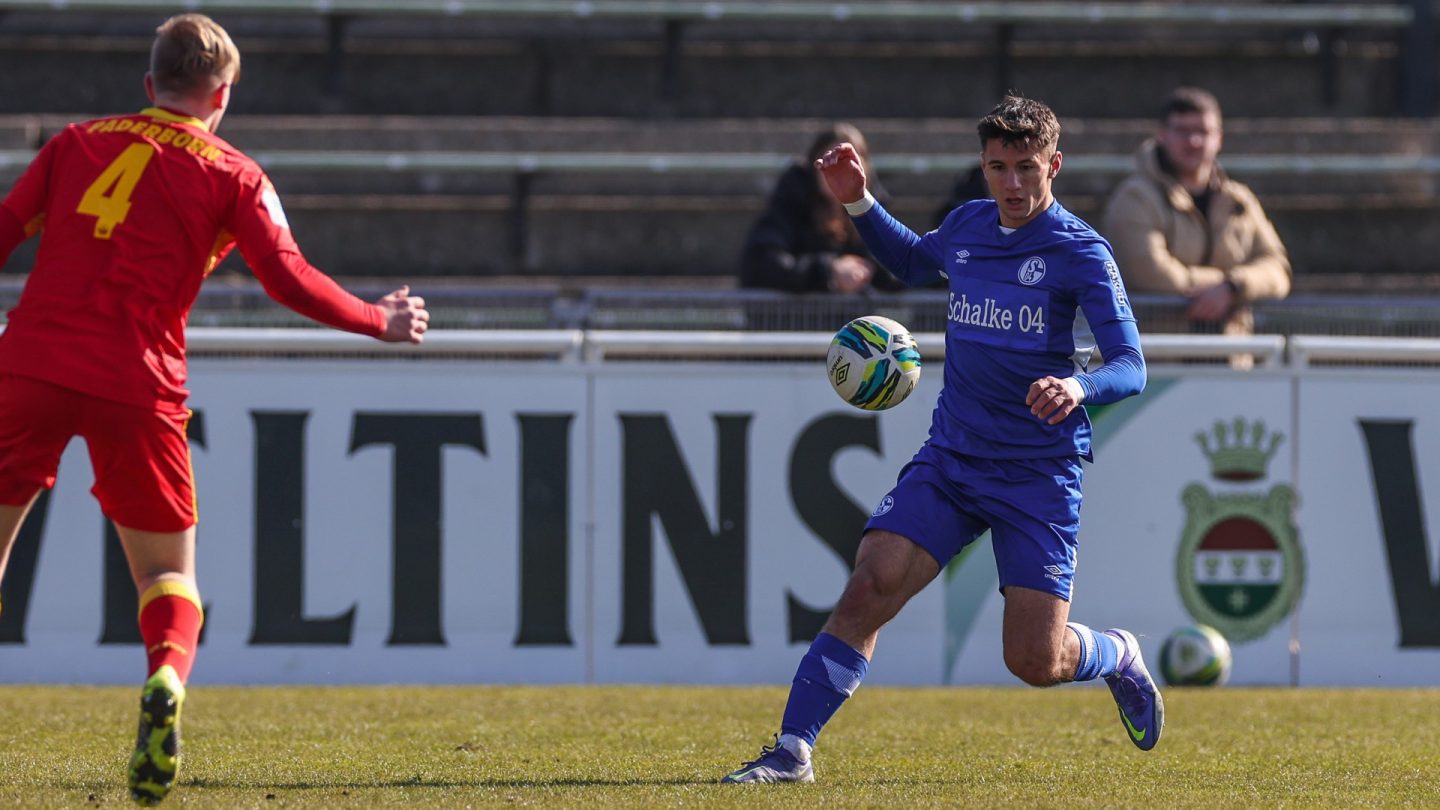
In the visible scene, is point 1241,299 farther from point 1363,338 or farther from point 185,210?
point 185,210

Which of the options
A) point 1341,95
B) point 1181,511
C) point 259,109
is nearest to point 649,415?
point 1181,511

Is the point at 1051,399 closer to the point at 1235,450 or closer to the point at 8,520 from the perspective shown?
the point at 8,520

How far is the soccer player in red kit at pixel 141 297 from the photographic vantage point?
4.74 meters

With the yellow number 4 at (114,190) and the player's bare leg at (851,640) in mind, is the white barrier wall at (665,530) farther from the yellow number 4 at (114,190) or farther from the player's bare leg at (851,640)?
the yellow number 4 at (114,190)

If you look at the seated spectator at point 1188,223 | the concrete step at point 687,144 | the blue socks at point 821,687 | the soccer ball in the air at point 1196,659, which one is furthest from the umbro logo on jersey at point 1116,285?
the concrete step at point 687,144

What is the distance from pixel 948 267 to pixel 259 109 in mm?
8989

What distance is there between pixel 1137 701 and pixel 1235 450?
3215mm

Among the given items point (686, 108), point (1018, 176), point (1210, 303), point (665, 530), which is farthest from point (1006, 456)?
point (686, 108)

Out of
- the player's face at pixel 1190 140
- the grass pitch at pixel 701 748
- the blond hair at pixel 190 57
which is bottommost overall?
the grass pitch at pixel 701 748

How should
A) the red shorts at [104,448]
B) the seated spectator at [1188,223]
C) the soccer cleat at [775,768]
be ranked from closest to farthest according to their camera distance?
the red shorts at [104,448], the soccer cleat at [775,768], the seated spectator at [1188,223]

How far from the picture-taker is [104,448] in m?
4.79

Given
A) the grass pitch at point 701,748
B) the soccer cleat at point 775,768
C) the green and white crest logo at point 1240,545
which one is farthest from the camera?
the green and white crest logo at point 1240,545

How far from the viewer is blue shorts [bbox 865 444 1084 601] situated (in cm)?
570

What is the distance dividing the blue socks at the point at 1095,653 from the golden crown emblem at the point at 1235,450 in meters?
3.14
